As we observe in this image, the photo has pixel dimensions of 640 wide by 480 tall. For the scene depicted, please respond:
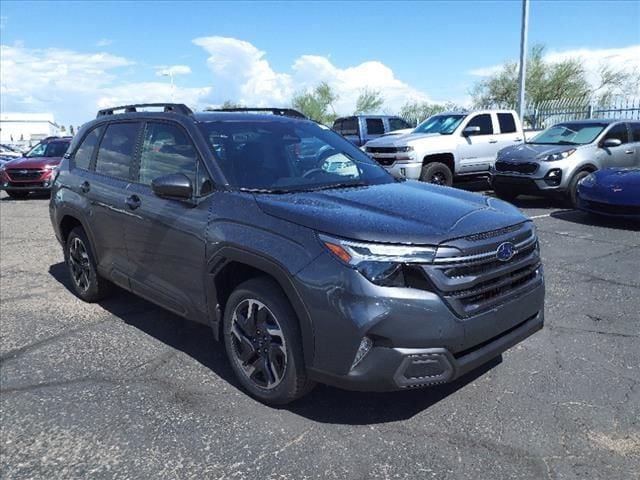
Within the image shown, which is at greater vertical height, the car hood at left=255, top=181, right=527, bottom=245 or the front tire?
the car hood at left=255, top=181, right=527, bottom=245

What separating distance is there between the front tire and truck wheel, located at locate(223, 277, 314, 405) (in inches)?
86.9

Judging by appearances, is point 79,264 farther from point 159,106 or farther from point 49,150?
point 49,150

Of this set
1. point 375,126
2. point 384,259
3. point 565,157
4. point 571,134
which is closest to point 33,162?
point 375,126

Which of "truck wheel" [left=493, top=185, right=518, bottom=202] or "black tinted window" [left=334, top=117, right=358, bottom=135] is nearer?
"truck wheel" [left=493, top=185, right=518, bottom=202]

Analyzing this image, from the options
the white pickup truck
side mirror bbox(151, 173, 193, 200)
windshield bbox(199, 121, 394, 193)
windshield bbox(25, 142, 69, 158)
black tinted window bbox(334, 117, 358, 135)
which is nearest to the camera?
side mirror bbox(151, 173, 193, 200)

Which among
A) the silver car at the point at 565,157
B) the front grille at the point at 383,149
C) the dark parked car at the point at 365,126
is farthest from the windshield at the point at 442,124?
the dark parked car at the point at 365,126

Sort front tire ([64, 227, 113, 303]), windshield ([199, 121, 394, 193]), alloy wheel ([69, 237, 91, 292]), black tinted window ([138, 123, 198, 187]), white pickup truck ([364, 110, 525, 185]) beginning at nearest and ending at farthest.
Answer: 1. windshield ([199, 121, 394, 193])
2. black tinted window ([138, 123, 198, 187])
3. front tire ([64, 227, 113, 303])
4. alloy wheel ([69, 237, 91, 292])
5. white pickup truck ([364, 110, 525, 185])

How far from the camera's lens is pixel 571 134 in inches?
432

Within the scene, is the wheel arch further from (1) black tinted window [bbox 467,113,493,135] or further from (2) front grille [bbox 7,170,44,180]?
(2) front grille [bbox 7,170,44,180]

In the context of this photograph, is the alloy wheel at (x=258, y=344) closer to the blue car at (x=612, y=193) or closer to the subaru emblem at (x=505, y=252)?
the subaru emblem at (x=505, y=252)

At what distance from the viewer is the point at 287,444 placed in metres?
2.90

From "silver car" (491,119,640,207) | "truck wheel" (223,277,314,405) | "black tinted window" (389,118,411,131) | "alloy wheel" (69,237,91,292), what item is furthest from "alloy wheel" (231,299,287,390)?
"black tinted window" (389,118,411,131)

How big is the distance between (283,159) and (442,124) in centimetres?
986

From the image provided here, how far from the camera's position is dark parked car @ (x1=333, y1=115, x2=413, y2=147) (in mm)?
17234
